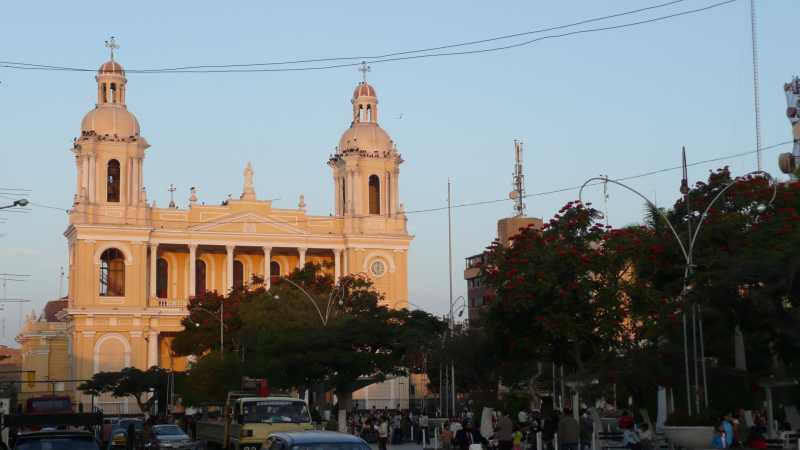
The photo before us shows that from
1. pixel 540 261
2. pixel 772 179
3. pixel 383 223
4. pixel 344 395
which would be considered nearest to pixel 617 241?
pixel 540 261

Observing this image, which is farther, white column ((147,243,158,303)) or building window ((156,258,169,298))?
building window ((156,258,169,298))

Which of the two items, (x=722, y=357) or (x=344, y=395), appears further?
(x=344, y=395)

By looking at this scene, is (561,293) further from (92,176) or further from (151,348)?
(92,176)

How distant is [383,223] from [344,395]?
4027 centimetres

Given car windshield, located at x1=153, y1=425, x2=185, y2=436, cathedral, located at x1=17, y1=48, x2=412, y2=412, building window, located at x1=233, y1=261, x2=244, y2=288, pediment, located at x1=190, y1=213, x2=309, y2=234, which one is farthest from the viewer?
building window, located at x1=233, y1=261, x2=244, y2=288

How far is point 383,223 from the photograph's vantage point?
99.8 metres

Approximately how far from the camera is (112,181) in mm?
93812

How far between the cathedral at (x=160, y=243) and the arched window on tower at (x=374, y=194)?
8 cm

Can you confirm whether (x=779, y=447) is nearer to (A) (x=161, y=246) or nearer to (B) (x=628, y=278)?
(B) (x=628, y=278)

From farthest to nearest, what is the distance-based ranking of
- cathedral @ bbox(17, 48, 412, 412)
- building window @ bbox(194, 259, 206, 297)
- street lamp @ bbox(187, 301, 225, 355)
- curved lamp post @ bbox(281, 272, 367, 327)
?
building window @ bbox(194, 259, 206, 297), cathedral @ bbox(17, 48, 412, 412), street lamp @ bbox(187, 301, 225, 355), curved lamp post @ bbox(281, 272, 367, 327)

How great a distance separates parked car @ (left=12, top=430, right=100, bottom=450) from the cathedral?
69.1m

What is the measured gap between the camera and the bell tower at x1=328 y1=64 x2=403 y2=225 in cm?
9925

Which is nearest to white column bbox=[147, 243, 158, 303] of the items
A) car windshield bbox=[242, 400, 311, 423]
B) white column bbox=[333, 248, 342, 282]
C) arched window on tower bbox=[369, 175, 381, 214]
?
white column bbox=[333, 248, 342, 282]

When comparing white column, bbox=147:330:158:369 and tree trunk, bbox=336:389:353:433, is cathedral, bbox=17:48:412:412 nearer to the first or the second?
white column, bbox=147:330:158:369
